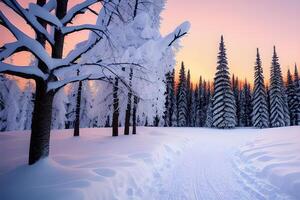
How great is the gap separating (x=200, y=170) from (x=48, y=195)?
6.06 meters

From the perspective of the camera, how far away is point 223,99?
3969 centimetres

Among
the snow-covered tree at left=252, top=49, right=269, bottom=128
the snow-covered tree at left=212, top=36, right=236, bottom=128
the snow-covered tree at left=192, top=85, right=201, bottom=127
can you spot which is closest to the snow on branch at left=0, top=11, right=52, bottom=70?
the snow-covered tree at left=212, top=36, right=236, bottom=128

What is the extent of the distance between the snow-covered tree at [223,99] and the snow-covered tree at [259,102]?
6.77m

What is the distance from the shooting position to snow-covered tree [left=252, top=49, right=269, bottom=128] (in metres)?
42.9

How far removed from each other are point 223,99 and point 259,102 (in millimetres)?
9340

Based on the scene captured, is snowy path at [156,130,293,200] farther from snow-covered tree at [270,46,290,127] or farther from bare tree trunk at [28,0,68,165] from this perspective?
snow-covered tree at [270,46,290,127]

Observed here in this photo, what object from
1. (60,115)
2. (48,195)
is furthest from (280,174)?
(60,115)

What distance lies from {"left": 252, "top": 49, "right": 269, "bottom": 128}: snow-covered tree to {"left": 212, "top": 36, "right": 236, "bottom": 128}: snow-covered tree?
6.77 meters

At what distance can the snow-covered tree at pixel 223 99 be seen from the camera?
127ft

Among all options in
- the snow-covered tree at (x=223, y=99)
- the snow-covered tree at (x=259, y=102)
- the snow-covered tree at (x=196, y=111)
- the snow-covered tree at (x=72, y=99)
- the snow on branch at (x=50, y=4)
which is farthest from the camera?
the snow-covered tree at (x=196, y=111)

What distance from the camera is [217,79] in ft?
137

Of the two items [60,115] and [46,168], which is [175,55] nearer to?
[46,168]

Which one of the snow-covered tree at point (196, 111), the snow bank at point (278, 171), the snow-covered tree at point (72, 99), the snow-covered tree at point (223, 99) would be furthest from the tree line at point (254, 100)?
the snow bank at point (278, 171)

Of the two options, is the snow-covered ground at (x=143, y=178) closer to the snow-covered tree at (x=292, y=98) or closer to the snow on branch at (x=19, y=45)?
the snow on branch at (x=19, y=45)
